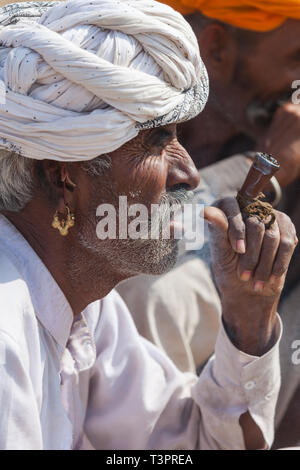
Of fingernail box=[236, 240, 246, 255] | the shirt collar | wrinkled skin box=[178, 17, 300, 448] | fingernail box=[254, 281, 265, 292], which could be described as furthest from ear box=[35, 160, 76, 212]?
wrinkled skin box=[178, 17, 300, 448]

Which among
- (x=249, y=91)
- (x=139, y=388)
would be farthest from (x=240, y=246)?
(x=249, y=91)

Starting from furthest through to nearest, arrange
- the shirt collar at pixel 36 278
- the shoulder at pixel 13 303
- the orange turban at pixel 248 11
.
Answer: the orange turban at pixel 248 11 → the shirt collar at pixel 36 278 → the shoulder at pixel 13 303

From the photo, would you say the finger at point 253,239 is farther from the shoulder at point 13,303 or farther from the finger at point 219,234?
the shoulder at point 13,303

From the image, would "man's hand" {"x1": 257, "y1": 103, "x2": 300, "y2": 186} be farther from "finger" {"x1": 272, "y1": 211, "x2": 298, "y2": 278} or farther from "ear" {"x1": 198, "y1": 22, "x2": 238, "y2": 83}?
"finger" {"x1": 272, "y1": 211, "x2": 298, "y2": 278}

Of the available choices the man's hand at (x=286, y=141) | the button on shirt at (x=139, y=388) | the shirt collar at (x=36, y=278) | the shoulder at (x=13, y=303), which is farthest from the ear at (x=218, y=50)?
the shoulder at (x=13, y=303)

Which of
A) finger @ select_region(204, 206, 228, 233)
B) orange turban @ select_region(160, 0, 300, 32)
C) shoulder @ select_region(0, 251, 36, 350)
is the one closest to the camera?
shoulder @ select_region(0, 251, 36, 350)

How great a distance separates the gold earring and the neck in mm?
28

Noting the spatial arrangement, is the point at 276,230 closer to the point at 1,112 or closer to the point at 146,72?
the point at 146,72

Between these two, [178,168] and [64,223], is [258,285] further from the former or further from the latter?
[64,223]

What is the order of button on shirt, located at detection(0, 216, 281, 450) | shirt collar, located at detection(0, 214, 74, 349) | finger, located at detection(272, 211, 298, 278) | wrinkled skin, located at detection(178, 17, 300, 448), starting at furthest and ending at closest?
wrinkled skin, located at detection(178, 17, 300, 448)
button on shirt, located at detection(0, 216, 281, 450)
finger, located at detection(272, 211, 298, 278)
shirt collar, located at detection(0, 214, 74, 349)

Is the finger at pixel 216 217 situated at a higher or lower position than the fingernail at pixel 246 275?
higher

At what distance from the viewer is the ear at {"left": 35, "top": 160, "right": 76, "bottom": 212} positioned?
240cm

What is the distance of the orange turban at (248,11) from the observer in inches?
160

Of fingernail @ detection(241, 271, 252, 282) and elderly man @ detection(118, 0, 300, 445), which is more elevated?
fingernail @ detection(241, 271, 252, 282)
